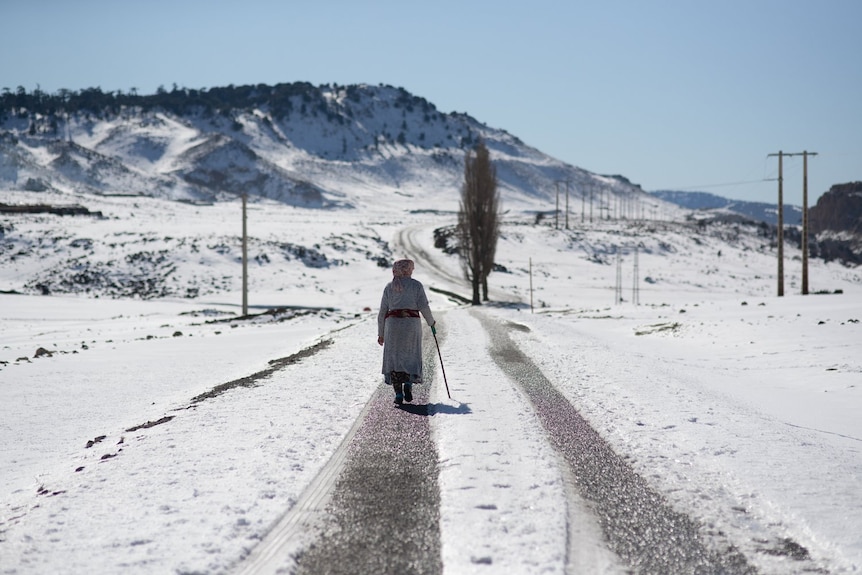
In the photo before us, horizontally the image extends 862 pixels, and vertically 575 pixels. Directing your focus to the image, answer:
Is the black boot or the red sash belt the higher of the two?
the red sash belt

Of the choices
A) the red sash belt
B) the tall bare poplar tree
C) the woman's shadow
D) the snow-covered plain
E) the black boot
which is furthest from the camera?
the tall bare poplar tree

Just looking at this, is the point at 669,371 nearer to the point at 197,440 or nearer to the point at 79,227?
the point at 197,440

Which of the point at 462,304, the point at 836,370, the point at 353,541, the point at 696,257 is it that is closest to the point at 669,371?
the point at 836,370

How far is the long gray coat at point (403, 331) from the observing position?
32.8 feet

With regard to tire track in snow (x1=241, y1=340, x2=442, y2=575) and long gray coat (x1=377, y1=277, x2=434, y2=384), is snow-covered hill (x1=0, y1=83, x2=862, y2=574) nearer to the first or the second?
tire track in snow (x1=241, y1=340, x2=442, y2=575)

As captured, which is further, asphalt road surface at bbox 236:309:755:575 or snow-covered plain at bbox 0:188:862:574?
snow-covered plain at bbox 0:188:862:574

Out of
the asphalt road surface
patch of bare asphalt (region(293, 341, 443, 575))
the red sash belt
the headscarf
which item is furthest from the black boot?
the asphalt road surface

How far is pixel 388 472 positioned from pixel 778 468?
3562mm

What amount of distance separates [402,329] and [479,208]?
1524 inches

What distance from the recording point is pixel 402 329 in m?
10.2

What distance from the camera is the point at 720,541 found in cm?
455

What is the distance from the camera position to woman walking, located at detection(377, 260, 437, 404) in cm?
994

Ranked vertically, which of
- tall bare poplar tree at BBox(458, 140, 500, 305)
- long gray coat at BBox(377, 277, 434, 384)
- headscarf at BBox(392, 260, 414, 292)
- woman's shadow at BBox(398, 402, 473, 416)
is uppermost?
tall bare poplar tree at BBox(458, 140, 500, 305)

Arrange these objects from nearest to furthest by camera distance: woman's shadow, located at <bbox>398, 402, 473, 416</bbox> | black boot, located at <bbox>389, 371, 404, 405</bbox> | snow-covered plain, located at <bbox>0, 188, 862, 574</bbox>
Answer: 1. snow-covered plain, located at <bbox>0, 188, 862, 574</bbox>
2. woman's shadow, located at <bbox>398, 402, 473, 416</bbox>
3. black boot, located at <bbox>389, 371, 404, 405</bbox>
